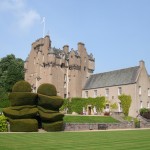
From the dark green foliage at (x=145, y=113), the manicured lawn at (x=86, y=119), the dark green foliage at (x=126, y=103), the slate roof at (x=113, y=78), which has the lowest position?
the manicured lawn at (x=86, y=119)

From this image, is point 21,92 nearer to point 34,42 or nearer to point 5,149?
point 5,149

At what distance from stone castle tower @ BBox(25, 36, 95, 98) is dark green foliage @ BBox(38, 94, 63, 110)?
2346 centimetres

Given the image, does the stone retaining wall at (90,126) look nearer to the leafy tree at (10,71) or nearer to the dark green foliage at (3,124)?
the dark green foliage at (3,124)

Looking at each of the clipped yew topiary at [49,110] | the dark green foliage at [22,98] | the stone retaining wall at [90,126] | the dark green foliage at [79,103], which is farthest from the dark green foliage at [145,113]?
the dark green foliage at [22,98]

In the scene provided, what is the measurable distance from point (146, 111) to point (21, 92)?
25783mm

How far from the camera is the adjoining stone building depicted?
4925 centimetres

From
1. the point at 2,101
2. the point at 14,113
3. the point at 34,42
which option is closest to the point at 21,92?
the point at 14,113

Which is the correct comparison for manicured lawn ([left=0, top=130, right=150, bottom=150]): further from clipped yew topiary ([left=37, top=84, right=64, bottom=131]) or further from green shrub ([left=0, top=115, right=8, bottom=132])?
clipped yew topiary ([left=37, top=84, right=64, bottom=131])

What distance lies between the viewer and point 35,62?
60688mm

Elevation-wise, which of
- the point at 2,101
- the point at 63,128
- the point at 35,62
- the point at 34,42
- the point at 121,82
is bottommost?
the point at 63,128

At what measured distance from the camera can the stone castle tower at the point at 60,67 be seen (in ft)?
183

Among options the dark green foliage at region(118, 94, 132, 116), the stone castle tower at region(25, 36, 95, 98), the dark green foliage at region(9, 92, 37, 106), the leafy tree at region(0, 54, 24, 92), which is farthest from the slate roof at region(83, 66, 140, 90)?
the dark green foliage at region(9, 92, 37, 106)

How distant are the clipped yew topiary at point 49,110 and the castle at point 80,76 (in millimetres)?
21849

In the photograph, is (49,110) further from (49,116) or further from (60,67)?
(60,67)
